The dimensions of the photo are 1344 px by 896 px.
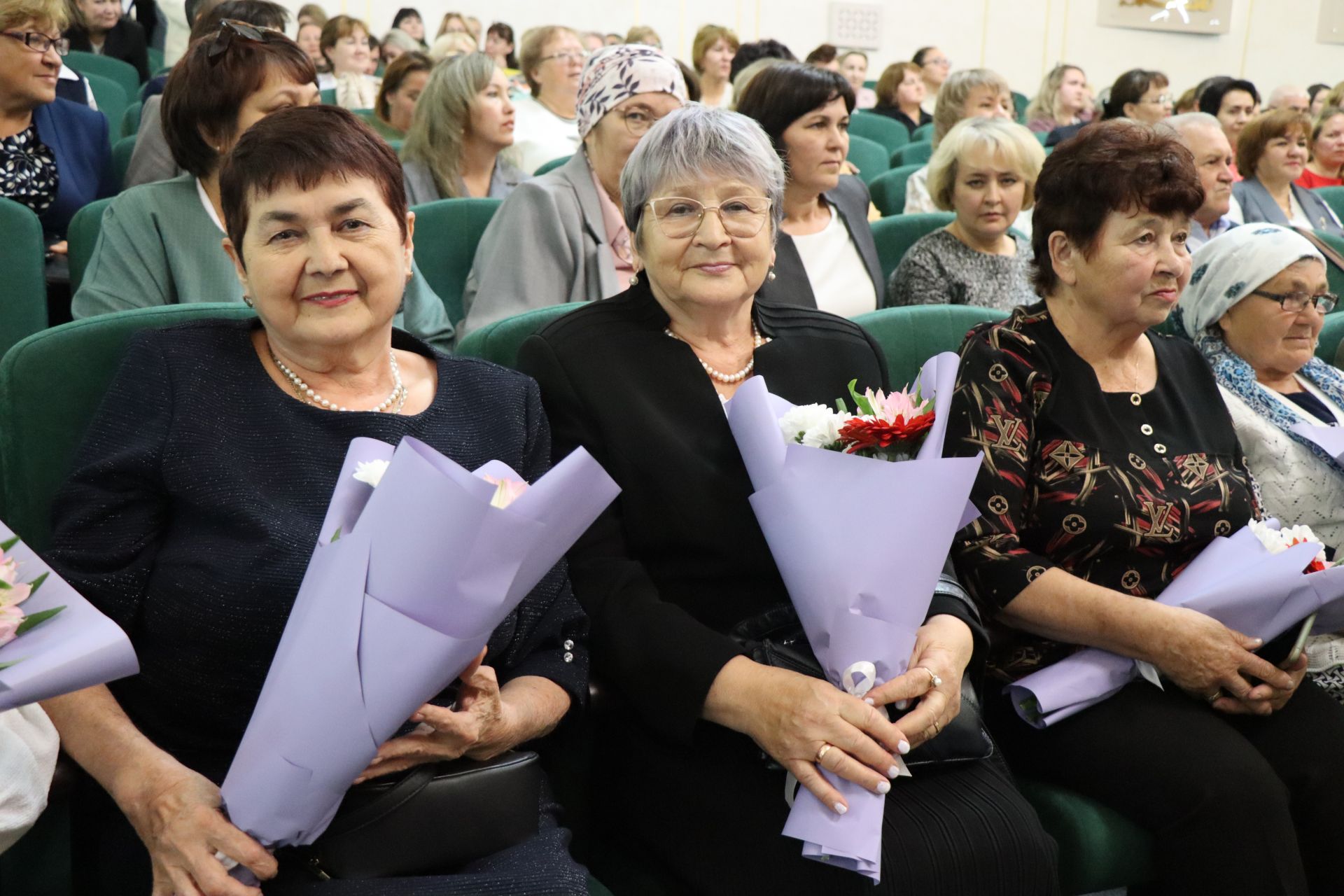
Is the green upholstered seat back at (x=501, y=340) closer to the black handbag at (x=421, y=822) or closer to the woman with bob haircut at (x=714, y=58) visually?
the black handbag at (x=421, y=822)

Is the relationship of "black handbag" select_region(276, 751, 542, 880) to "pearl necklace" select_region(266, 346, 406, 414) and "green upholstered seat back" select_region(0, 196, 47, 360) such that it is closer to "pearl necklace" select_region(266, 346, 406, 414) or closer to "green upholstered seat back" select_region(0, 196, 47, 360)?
"pearl necklace" select_region(266, 346, 406, 414)

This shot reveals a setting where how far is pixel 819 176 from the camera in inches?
138

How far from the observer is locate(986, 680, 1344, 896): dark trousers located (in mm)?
1684

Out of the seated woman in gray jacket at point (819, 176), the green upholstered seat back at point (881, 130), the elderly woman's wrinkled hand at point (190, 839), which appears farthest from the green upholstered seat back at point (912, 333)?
the green upholstered seat back at point (881, 130)

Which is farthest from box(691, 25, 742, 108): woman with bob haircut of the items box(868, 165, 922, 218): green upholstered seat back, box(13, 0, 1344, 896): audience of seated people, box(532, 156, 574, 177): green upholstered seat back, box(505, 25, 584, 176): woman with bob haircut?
box(13, 0, 1344, 896): audience of seated people

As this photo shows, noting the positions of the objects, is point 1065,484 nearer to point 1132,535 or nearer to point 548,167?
point 1132,535

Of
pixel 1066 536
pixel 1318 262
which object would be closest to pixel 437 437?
pixel 1066 536

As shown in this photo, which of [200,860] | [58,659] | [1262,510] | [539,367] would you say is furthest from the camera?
[1262,510]

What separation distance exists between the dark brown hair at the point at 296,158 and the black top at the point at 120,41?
6516 millimetres

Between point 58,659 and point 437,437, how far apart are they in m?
0.59

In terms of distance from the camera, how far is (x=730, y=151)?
6.16 ft

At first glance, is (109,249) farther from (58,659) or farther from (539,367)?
(58,659)

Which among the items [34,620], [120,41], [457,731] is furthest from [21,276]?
[120,41]

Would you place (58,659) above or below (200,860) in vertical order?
above
